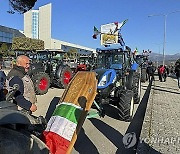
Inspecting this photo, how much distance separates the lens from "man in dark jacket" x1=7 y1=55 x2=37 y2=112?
3522 millimetres

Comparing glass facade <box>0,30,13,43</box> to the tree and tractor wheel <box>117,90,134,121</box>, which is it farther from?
tractor wheel <box>117,90,134,121</box>

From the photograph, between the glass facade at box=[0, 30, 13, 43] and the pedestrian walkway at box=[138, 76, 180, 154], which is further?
the glass facade at box=[0, 30, 13, 43]

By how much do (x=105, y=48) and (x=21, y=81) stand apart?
5.12 meters

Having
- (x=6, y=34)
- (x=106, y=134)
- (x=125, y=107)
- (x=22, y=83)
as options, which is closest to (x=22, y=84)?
(x=22, y=83)

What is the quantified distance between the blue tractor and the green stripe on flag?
111 inches

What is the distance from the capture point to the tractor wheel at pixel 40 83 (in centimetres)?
1089

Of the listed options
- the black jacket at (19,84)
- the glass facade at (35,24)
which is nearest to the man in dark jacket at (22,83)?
the black jacket at (19,84)

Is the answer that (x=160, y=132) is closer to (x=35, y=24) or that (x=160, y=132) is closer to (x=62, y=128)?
(x=62, y=128)

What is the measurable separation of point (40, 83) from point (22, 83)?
754cm

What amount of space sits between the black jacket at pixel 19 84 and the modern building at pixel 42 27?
7353cm

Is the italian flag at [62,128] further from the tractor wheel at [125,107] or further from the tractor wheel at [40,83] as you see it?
the tractor wheel at [40,83]

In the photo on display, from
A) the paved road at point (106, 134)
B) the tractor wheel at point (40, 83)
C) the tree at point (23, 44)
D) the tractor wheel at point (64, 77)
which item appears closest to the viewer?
the paved road at point (106, 134)

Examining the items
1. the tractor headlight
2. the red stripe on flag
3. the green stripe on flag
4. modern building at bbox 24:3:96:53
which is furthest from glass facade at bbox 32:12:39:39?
→ the red stripe on flag

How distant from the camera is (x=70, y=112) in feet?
11.9
